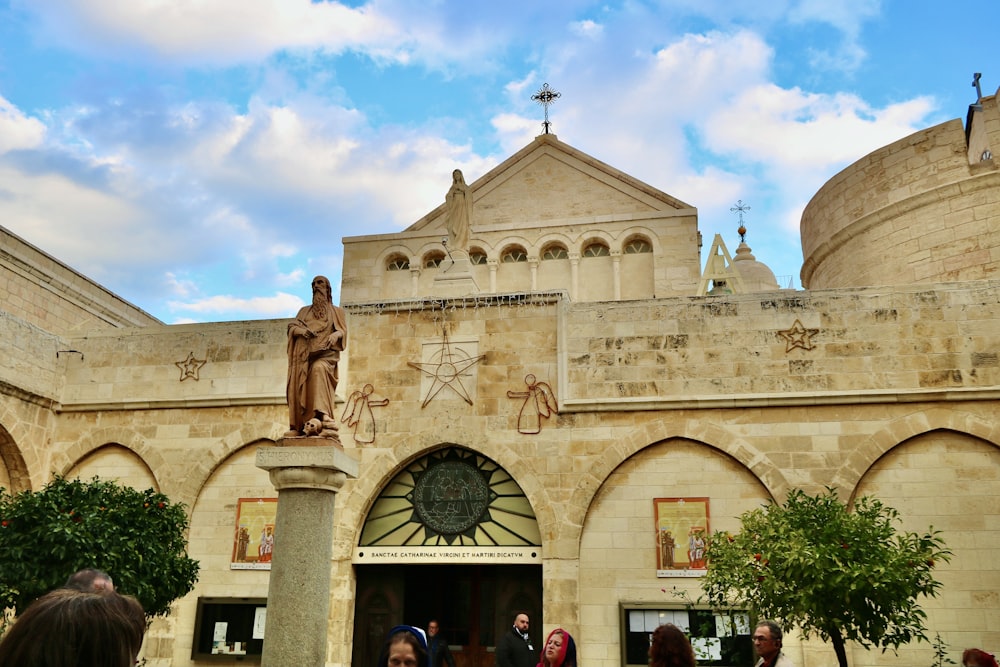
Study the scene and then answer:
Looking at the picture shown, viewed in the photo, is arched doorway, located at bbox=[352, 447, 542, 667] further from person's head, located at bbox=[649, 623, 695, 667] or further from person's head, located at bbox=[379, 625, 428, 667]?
person's head, located at bbox=[379, 625, 428, 667]

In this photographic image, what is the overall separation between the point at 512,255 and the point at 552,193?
6.83 ft

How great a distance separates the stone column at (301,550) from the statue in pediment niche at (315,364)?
0.38 meters

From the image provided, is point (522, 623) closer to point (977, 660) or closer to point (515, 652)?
point (515, 652)

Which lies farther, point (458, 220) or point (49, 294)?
point (49, 294)

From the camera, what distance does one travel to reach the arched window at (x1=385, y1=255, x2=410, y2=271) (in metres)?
23.9

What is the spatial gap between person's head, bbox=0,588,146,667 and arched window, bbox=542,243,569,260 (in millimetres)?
21258

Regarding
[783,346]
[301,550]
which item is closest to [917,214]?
[783,346]

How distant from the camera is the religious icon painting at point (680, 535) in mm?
13336

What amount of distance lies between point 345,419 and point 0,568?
6.12 m

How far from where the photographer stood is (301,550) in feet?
26.3

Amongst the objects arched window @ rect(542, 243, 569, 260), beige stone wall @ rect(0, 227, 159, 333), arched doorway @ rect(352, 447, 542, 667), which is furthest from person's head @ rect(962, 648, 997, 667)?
beige stone wall @ rect(0, 227, 159, 333)

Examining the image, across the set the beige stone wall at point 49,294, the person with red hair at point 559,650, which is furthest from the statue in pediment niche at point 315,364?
the beige stone wall at point 49,294

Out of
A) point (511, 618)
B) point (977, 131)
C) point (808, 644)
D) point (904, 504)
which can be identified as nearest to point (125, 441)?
point (511, 618)

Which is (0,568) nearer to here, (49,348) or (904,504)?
(49,348)
